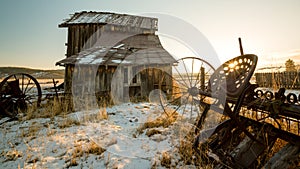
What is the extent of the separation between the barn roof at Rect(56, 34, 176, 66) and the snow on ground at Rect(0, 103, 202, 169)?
212 inches

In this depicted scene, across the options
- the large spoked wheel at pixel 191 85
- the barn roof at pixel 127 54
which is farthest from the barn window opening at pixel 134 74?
the large spoked wheel at pixel 191 85

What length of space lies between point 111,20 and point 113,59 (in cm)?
618

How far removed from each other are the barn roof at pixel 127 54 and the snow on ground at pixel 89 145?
212 inches

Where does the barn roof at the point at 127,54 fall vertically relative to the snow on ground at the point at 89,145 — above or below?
above

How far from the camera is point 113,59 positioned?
1129 cm

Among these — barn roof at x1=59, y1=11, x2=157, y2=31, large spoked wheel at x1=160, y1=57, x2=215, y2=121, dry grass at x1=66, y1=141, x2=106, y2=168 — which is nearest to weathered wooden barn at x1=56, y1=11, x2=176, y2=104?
barn roof at x1=59, y1=11, x2=157, y2=31

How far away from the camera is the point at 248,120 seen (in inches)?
142

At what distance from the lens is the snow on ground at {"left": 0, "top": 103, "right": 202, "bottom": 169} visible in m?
3.60

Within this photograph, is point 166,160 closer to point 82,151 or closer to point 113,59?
point 82,151

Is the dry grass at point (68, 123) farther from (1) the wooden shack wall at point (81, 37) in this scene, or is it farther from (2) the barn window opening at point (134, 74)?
(1) the wooden shack wall at point (81, 37)

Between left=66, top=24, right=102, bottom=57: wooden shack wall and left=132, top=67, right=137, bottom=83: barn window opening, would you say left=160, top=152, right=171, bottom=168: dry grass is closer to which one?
left=132, top=67, right=137, bottom=83: barn window opening

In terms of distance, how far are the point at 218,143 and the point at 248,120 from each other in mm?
812

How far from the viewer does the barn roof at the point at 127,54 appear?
10.9m

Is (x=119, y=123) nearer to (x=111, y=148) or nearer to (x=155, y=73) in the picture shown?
(x=111, y=148)
